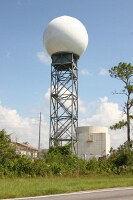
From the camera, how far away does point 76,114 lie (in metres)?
50.6

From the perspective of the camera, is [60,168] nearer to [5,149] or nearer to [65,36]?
[5,149]

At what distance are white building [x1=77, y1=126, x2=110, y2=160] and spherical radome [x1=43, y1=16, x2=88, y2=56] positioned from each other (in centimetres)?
2696

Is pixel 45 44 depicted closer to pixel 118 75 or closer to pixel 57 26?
pixel 57 26

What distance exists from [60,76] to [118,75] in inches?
491

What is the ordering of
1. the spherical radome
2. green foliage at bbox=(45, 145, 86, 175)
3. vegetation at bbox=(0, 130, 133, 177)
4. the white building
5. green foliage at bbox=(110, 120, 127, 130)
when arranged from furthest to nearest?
the white building
the spherical radome
green foliage at bbox=(110, 120, 127, 130)
green foliage at bbox=(45, 145, 86, 175)
vegetation at bbox=(0, 130, 133, 177)

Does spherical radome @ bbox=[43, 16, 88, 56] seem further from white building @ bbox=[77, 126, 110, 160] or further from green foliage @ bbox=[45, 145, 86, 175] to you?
white building @ bbox=[77, 126, 110, 160]

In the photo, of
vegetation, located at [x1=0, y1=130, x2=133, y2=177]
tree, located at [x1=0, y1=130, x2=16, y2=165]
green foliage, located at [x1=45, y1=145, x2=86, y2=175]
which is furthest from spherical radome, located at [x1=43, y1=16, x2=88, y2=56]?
tree, located at [x1=0, y1=130, x2=16, y2=165]

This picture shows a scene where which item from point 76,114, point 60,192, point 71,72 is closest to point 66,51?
point 71,72

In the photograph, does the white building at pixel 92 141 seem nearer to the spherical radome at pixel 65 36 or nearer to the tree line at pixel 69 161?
the spherical radome at pixel 65 36

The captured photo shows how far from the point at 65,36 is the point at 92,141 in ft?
101

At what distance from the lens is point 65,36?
157 feet

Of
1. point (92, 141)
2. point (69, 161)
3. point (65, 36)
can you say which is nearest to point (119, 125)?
point (69, 161)

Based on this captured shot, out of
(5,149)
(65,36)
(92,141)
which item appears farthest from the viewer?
(92,141)

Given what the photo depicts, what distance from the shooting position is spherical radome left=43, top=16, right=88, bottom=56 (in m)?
48.1
